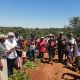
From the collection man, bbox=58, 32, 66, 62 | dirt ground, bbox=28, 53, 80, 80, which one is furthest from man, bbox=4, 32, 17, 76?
man, bbox=58, 32, 66, 62

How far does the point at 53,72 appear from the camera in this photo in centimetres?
1197

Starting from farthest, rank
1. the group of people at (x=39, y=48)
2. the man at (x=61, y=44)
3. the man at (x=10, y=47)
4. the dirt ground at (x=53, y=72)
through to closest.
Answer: the man at (x=61, y=44) → the dirt ground at (x=53, y=72) → the group of people at (x=39, y=48) → the man at (x=10, y=47)

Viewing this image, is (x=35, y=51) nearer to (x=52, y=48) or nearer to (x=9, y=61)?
(x=52, y=48)

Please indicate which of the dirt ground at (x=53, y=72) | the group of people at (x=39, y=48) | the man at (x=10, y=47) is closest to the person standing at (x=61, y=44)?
the group of people at (x=39, y=48)

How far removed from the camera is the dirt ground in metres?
10.9

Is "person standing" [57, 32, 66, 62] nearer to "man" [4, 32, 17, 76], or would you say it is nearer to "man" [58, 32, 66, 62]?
"man" [58, 32, 66, 62]

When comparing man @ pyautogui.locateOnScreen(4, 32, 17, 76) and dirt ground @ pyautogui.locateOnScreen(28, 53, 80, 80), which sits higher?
man @ pyautogui.locateOnScreen(4, 32, 17, 76)

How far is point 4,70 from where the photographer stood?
26.3ft

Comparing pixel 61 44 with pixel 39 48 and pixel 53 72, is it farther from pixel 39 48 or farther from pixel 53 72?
pixel 53 72

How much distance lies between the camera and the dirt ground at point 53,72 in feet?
35.7

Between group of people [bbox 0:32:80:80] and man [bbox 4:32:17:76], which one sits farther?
group of people [bbox 0:32:80:80]

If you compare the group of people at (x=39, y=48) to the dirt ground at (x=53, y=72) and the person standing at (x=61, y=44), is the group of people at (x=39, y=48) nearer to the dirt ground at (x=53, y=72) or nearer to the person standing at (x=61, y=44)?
the person standing at (x=61, y=44)

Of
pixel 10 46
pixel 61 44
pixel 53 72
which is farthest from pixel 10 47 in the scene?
pixel 61 44

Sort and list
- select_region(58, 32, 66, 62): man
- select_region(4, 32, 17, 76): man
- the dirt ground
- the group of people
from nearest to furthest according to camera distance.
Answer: select_region(4, 32, 17, 76): man < the group of people < the dirt ground < select_region(58, 32, 66, 62): man
